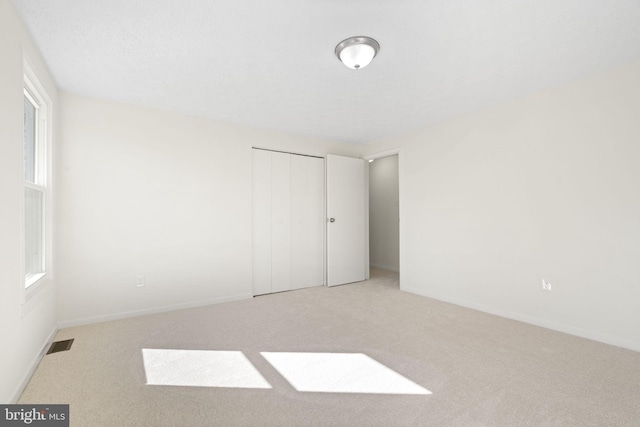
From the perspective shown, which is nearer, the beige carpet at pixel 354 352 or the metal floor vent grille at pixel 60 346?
the beige carpet at pixel 354 352

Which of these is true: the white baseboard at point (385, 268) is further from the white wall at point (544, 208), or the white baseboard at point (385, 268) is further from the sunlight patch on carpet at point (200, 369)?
the sunlight patch on carpet at point (200, 369)

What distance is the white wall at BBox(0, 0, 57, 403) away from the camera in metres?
1.65

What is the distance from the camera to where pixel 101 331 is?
2875mm

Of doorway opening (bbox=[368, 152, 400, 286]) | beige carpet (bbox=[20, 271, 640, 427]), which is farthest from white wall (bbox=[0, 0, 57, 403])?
doorway opening (bbox=[368, 152, 400, 286])

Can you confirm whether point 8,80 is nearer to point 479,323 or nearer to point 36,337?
point 36,337

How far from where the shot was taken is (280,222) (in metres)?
4.47

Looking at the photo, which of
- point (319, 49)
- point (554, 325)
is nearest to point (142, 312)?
point (319, 49)

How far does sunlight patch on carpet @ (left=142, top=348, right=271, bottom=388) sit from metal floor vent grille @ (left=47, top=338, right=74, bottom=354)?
724 mm

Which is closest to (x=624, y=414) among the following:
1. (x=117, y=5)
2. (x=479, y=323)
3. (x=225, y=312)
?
(x=479, y=323)

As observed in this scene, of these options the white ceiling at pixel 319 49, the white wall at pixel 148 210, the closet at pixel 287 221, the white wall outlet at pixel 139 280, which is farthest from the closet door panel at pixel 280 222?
the white wall outlet at pixel 139 280

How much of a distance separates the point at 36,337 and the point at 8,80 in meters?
1.92

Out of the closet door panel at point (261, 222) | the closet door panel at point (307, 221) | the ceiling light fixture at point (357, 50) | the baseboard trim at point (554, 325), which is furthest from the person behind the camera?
the closet door panel at point (307, 221)

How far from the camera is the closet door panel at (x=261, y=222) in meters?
4.25

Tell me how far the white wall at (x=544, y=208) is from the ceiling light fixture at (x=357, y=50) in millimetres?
2115
